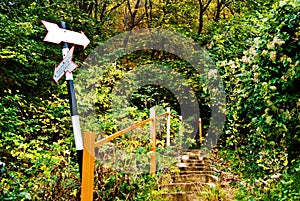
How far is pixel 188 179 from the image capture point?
5.01 metres

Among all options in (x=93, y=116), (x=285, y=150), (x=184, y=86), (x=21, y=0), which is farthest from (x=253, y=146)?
(x=21, y=0)

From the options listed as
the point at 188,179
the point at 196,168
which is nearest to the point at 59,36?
the point at 188,179

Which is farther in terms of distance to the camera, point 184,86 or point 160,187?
point 184,86

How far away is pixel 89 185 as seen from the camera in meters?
2.55

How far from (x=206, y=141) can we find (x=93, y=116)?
3302mm

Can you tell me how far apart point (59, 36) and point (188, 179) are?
10.1 feet

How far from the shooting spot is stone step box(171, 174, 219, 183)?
16.2ft

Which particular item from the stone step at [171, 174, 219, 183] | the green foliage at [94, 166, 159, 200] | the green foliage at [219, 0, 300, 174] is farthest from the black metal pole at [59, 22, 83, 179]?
the stone step at [171, 174, 219, 183]

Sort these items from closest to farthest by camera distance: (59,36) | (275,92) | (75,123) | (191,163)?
(75,123) → (59,36) → (275,92) → (191,163)

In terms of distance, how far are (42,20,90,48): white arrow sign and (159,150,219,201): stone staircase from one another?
211 cm

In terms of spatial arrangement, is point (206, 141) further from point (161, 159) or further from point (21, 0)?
point (21, 0)

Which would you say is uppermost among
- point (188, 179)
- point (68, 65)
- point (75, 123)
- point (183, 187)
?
point (68, 65)

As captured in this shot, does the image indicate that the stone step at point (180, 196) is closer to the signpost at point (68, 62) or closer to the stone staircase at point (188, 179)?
the stone staircase at point (188, 179)

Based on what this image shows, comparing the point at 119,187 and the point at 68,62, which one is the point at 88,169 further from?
the point at 119,187
